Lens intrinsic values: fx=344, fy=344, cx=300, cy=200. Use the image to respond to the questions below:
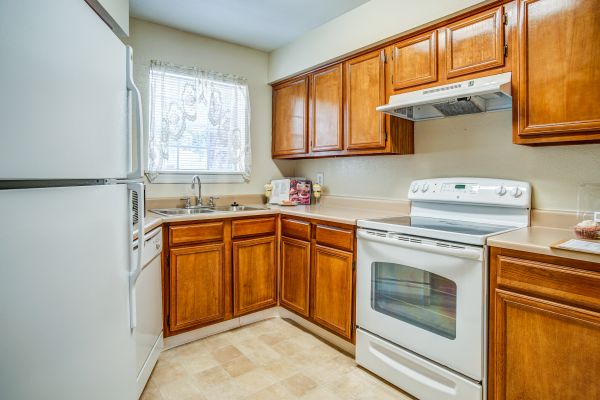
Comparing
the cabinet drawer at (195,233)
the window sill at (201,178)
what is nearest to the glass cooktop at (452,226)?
the cabinet drawer at (195,233)

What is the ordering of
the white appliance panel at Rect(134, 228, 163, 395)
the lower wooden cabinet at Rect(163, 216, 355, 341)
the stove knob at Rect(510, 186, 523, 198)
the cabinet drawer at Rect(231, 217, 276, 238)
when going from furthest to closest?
1. the cabinet drawer at Rect(231, 217, 276, 238)
2. the lower wooden cabinet at Rect(163, 216, 355, 341)
3. the stove knob at Rect(510, 186, 523, 198)
4. the white appliance panel at Rect(134, 228, 163, 395)

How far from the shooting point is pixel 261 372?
7.03 ft

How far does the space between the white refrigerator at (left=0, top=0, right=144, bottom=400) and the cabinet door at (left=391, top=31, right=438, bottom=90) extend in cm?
178

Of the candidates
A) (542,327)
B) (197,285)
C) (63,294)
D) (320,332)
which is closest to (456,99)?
(542,327)

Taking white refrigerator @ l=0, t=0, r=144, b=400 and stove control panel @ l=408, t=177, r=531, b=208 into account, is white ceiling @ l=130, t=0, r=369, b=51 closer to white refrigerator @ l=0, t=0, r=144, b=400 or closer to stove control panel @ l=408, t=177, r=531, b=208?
stove control panel @ l=408, t=177, r=531, b=208

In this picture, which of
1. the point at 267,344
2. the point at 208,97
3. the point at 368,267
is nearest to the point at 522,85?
the point at 368,267

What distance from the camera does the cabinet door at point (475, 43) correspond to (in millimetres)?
1852

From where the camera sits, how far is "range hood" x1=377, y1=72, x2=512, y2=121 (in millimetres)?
1736

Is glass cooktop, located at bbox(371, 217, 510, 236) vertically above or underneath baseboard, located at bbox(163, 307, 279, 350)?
above

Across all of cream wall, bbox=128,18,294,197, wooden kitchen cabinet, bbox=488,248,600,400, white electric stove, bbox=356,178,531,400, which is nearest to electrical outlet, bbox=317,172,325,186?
cream wall, bbox=128,18,294,197

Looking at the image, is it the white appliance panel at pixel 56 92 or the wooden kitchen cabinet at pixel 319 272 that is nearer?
the white appliance panel at pixel 56 92

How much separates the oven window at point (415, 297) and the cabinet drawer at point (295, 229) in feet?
2.22

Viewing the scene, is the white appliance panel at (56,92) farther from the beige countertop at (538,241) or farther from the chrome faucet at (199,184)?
the chrome faucet at (199,184)

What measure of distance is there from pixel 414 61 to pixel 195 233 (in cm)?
191
